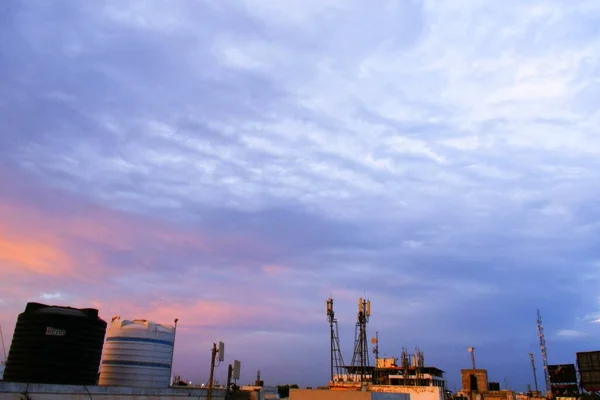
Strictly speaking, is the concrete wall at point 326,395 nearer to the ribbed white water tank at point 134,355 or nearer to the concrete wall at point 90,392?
the concrete wall at point 90,392

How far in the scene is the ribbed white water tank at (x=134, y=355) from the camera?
45344 mm

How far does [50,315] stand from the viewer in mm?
41125

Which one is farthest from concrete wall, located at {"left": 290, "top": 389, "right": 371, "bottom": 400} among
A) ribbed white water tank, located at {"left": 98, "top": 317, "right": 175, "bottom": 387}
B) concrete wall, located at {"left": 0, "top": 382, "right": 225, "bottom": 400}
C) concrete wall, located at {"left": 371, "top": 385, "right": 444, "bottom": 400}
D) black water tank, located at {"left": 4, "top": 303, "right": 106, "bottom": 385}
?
concrete wall, located at {"left": 371, "top": 385, "right": 444, "bottom": 400}

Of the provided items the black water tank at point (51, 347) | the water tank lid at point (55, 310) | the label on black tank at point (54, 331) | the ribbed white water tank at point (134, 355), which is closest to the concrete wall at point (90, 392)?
the ribbed white water tank at point (134, 355)

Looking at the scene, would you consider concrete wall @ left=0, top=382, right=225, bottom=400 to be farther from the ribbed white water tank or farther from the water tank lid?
the water tank lid

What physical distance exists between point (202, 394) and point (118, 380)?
10.2 metres

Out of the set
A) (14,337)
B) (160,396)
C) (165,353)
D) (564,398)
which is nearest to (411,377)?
(564,398)

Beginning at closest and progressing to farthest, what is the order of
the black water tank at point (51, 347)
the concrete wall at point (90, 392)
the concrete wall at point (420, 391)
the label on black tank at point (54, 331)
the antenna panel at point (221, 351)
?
1. the concrete wall at point (90, 392)
2. the antenna panel at point (221, 351)
3. the black water tank at point (51, 347)
4. the label on black tank at point (54, 331)
5. the concrete wall at point (420, 391)

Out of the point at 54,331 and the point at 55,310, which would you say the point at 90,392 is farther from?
the point at 55,310

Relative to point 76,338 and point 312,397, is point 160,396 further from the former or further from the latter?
point 312,397

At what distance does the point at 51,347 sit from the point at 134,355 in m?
7.88

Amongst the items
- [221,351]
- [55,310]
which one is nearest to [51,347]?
[55,310]

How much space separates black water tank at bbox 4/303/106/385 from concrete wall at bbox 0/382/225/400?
25.7ft

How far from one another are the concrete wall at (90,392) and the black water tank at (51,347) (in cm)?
784
